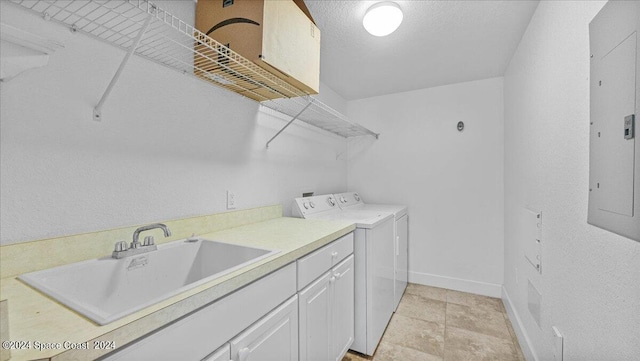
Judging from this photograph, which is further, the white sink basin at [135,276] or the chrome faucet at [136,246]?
the chrome faucet at [136,246]

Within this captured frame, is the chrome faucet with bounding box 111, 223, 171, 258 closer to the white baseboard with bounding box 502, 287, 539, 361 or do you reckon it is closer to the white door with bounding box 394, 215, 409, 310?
the white door with bounding box 394, 215, 409, 310

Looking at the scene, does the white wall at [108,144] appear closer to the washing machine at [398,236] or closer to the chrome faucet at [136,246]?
the chrome faucet at [136,246]

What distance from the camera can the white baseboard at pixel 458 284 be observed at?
271 cm

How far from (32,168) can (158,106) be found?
0.51 m

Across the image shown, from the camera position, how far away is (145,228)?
105 centimetres

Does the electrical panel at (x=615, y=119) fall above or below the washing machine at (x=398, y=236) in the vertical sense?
above

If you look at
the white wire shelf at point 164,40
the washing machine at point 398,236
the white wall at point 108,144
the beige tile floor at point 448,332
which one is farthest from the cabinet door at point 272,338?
the washing machine at point 398,236

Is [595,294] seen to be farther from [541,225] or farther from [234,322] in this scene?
[234,322]

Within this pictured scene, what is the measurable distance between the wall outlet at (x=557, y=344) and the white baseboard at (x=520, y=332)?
0.36 meters

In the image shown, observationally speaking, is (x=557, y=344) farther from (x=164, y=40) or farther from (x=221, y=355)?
(x=164, y=40)

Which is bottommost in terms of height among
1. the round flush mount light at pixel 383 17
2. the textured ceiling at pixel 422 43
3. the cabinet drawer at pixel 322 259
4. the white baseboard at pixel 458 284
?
the white baseboard at pixel 458 284

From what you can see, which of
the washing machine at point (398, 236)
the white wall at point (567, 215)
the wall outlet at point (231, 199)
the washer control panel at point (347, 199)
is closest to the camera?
the white wall at point (567, 215)

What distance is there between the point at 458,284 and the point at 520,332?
97cm

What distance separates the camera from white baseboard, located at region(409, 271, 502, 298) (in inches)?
107
